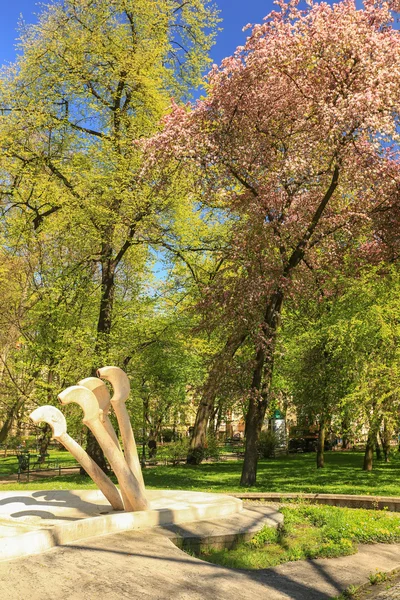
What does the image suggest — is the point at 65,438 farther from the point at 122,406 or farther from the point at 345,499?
the point at 345,499

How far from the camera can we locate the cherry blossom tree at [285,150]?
1538 cm

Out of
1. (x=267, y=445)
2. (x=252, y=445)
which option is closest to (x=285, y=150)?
(x=252, y=445)

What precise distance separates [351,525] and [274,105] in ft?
36.4

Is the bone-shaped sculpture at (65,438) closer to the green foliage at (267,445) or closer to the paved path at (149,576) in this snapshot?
the paved path at (149,576)

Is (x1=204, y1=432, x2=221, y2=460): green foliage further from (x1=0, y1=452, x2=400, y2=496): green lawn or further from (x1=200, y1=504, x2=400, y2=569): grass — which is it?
(x1=200, y1=504, x2=400, y2=569): grass

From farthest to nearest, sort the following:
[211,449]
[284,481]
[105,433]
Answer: [211,449] → [284,481] → [105,433]

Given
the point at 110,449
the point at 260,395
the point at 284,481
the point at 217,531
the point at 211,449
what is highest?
the point at 260,395

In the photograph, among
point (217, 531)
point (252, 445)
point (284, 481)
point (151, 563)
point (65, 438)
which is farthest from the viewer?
point (284, 481)

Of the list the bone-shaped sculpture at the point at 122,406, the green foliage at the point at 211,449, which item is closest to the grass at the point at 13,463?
the green foliage at the point at 211,449

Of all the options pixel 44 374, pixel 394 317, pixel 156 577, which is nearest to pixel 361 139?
pixel 394 317

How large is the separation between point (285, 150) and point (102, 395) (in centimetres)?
1039

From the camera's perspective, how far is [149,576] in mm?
Answer: 6520

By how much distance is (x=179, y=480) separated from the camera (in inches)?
746

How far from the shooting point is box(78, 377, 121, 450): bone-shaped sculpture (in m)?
9.20
